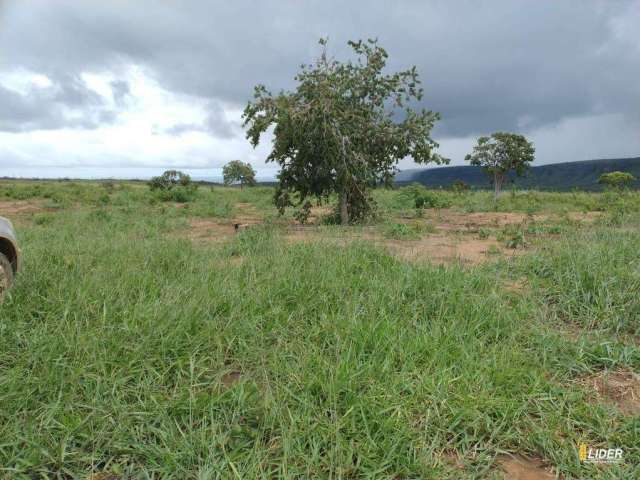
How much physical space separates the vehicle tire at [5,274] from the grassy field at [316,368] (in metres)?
0.17

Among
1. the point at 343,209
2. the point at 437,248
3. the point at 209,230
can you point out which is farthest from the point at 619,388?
the point at 209,230

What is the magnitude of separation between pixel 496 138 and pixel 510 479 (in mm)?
40716

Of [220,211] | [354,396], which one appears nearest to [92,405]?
[354,396]

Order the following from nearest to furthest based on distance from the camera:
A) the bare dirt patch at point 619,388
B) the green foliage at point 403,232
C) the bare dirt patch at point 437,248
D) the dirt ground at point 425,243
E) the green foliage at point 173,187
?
1. the bare dirt patch at point 619,388
2. the bare dirt patch at point 437,248
3. the dirt ground at point 425,243
4. the green foliage at point 403,232
5. the green foliage at point 173,187

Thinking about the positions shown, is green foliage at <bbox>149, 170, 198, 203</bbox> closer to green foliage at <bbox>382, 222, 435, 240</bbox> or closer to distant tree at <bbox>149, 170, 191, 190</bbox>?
distant tree at <bbox>149, 170, 191, 190</bbox>

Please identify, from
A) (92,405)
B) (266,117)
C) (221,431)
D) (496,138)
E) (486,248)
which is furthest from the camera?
(496,138)

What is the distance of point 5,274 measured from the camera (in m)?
3.68

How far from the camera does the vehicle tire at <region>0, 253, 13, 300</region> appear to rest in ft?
11.9

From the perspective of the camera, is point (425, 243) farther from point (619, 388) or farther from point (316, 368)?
point (316, 368)

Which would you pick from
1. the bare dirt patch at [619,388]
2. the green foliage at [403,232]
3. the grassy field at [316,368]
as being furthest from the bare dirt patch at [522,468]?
the green foliage at [403,232]

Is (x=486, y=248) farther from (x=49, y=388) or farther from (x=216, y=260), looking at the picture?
(x=49, y=388)

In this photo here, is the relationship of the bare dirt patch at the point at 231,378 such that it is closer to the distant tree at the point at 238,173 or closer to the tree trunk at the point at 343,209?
the tree trunk at the point at 343,209

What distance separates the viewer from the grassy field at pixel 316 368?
222cm

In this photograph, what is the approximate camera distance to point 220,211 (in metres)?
14.1
